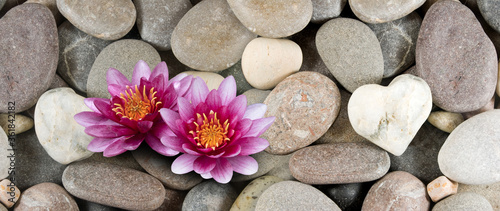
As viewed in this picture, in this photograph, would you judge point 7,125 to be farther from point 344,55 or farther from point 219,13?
point 344,55

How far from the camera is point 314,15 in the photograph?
Answer: 5.00 ft

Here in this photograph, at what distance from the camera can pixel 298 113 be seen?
1.39m

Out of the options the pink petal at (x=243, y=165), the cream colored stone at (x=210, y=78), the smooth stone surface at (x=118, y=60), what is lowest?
the pink petal at (x=243, y=165)

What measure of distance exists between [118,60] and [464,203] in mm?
1141

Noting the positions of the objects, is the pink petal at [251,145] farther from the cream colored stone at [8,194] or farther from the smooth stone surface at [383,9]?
the cream colored stone at [8,194]

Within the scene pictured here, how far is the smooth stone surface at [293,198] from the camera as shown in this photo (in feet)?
4.27

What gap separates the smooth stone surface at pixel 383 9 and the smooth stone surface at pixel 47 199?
108cm

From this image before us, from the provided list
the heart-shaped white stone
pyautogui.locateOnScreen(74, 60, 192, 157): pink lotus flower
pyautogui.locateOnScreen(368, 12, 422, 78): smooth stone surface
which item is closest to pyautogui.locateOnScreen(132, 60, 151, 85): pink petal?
pyautogui.locateOnScreen(74, 60, 192, 157): pink lotus flower

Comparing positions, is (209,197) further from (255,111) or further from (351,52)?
(351,52)

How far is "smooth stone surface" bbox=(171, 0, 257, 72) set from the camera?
4.83 feet

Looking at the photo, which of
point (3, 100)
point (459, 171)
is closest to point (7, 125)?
point (3, 100)

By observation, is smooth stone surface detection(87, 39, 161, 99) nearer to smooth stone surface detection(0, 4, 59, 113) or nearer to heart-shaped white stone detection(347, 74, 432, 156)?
smooth stone surface detection(0, 4, 59, 113)

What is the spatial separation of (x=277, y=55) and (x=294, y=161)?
0.34 metres

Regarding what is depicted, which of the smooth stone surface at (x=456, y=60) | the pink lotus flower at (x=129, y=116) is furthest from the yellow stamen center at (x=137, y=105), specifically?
the smooth stone surface at (x=456, y=60)
